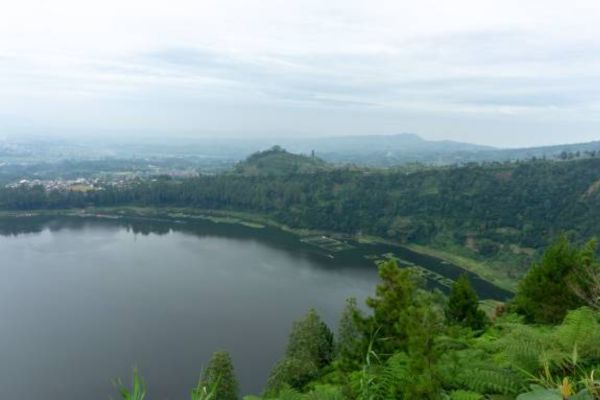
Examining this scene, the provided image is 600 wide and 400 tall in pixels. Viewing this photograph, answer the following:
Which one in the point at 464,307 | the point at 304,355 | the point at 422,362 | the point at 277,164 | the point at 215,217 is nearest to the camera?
the point at 422,362

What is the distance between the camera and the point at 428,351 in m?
5.47

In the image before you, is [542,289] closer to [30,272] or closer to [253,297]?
[253,297]

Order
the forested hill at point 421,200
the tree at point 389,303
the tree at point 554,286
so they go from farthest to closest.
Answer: the forested hill at point 421,200 → the tree at point 554,286 → the tree at point 389,303

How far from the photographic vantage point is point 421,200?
60.4 m

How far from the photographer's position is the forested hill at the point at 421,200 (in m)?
48.1

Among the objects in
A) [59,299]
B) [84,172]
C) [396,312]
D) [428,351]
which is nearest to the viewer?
[428,351]

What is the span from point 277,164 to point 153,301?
69333mm

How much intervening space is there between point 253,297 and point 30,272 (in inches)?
742

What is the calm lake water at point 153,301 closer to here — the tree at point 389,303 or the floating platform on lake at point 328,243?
the floating platform on lake at point 328,243

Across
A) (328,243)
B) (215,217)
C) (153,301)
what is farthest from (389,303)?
(215,217)

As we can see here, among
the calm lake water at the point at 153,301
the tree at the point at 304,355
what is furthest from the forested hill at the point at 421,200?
the tree at the point at 304,355

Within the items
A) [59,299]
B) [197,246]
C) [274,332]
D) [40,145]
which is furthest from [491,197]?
[40,145]

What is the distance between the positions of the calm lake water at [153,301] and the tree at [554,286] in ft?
41.3

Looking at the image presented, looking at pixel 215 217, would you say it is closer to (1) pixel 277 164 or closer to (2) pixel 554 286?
(1) pixel 277 164
